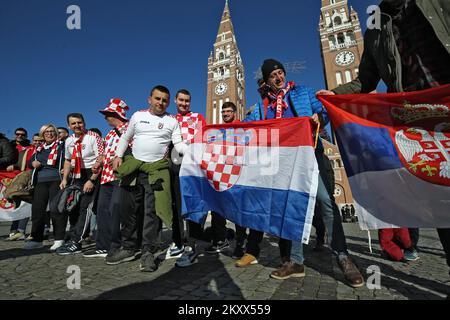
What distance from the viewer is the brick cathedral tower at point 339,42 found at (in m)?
39.0

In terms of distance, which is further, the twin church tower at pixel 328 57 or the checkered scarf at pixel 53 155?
the twin church tower at pixel 328 57

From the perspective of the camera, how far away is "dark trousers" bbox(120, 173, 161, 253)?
284 cm

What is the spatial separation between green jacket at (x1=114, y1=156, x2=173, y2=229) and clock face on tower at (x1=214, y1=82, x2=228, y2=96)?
45.6 m

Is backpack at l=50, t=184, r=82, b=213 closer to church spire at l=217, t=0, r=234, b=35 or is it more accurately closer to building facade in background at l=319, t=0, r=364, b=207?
building facade in background at l=319, t=0, r=364, b=207

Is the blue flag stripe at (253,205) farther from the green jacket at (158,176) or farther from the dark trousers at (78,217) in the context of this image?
the dark trousers at (78,217)

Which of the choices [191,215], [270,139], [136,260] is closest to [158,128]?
[191,215]

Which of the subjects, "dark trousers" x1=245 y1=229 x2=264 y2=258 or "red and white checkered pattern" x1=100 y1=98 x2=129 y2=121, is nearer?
"dark trousers" x1=245 y1=229 x2=264 y2=258

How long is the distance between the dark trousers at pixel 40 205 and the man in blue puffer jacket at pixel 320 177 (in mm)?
3822

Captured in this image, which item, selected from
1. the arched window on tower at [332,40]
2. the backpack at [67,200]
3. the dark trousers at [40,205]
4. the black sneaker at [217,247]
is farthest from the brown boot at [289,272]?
the arched window on tower at [332,40]

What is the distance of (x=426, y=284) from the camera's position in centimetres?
208

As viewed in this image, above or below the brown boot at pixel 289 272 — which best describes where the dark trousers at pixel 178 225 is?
above

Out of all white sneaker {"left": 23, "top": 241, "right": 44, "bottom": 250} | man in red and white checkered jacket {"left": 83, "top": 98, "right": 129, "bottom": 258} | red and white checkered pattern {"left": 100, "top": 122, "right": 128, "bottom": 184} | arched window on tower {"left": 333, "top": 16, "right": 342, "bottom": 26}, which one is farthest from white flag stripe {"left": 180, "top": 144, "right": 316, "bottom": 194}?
arched window on tower {"left": 333, "top": 16, "right": 342, "bottom": 26}

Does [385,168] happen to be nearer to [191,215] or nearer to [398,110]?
[398,110]

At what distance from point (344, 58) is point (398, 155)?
46.1m
